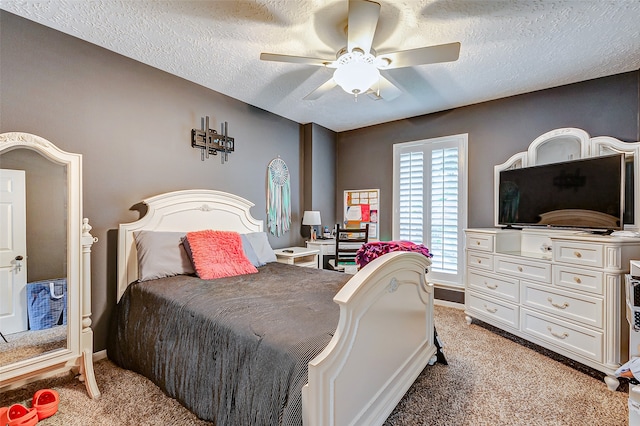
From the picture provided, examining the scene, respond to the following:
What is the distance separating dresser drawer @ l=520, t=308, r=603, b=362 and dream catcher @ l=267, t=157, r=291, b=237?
2834 mm

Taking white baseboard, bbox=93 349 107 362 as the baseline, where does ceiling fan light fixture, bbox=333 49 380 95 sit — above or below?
above

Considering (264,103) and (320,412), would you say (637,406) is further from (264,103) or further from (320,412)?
(264,103)

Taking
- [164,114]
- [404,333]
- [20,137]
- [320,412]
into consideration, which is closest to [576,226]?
[404,333]

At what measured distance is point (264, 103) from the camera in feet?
11.4

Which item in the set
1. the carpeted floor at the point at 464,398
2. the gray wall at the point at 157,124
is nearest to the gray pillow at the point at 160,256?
the gray wall at the point at 157,124

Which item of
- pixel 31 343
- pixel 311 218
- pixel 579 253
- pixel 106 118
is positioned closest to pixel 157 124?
pixel 106 118

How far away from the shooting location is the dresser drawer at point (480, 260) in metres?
2.89

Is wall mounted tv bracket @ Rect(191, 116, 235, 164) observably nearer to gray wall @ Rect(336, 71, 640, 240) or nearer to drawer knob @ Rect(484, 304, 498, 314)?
gray wall @ Rect(336, 71, 640, 240)

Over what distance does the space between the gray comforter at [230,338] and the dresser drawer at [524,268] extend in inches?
64.1

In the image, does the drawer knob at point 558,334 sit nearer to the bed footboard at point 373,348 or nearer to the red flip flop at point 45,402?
the bed footboard at point 373,348

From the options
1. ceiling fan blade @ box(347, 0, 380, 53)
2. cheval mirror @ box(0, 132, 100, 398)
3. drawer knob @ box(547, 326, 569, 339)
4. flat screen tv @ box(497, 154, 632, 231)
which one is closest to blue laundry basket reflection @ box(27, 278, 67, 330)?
cheval mirror @ box(0, 132, 100, 398)

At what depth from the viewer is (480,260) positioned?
299 centimetres

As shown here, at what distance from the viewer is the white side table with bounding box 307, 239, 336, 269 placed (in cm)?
401

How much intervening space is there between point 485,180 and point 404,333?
8.11ft
